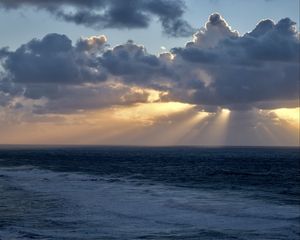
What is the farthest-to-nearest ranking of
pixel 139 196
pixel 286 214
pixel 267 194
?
1. pixel 267 194
2. pixel 139 196
3. pixel 286 214

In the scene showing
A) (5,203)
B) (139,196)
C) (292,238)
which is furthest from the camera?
(139,196)

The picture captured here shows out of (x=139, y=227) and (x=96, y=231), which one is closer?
(x=96, y=231)

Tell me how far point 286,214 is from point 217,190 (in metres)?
19.8

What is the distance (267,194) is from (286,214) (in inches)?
673

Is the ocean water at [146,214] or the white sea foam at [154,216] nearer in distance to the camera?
the ocean water at [146,214]

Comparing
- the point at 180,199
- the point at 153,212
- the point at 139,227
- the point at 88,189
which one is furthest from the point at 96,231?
the point at 88,189

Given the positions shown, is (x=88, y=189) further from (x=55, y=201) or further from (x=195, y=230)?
(x=195, y=230)

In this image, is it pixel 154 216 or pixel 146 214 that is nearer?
pixel 154 216

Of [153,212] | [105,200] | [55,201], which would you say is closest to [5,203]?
[55,201]

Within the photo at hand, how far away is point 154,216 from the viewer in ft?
116

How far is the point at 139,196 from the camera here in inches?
1919

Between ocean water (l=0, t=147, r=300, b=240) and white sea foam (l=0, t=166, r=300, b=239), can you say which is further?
white sea foam (l=0, t=166, r=300, b=239)

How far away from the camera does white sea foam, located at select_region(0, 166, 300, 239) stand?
2916 centimetres

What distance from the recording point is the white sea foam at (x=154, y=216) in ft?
95.7
